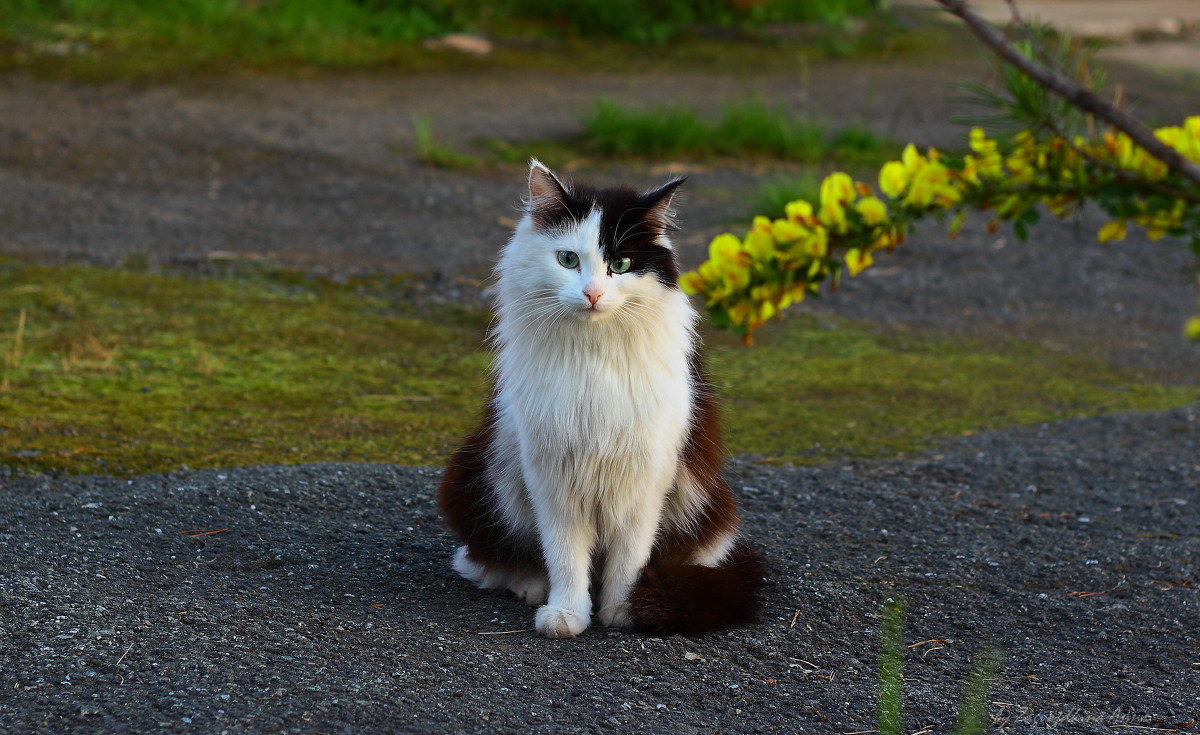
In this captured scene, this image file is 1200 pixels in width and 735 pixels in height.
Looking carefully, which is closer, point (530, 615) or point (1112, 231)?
point (1112, 231)

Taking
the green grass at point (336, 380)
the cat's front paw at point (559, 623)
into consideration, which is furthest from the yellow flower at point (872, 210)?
the green grass at point (336, 380)

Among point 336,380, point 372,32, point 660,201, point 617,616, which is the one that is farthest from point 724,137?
point 617,616

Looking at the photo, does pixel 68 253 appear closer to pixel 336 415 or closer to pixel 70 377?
pixel 70 377

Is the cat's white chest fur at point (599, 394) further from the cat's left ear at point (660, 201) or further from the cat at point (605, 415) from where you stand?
the cat's left ear at point (660, 201)

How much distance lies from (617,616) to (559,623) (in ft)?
0.53

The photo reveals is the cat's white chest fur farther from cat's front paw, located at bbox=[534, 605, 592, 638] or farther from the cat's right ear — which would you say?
cat's front paw, located at bbox=[534, 605, 592, 638]

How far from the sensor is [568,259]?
2.83 meters

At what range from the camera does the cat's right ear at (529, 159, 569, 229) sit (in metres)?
2.89

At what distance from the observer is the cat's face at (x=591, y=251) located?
9.09 feet

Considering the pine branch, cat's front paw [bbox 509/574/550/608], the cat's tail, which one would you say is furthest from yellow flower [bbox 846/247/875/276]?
cat's front paw [bbox 509/574/550/608]

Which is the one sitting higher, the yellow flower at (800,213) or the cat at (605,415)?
the yellow flower at (800,213)

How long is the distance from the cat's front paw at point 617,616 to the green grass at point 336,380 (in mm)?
1475

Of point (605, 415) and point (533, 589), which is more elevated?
point (605, 415)

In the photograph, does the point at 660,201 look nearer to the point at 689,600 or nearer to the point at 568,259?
the point at 568,259
